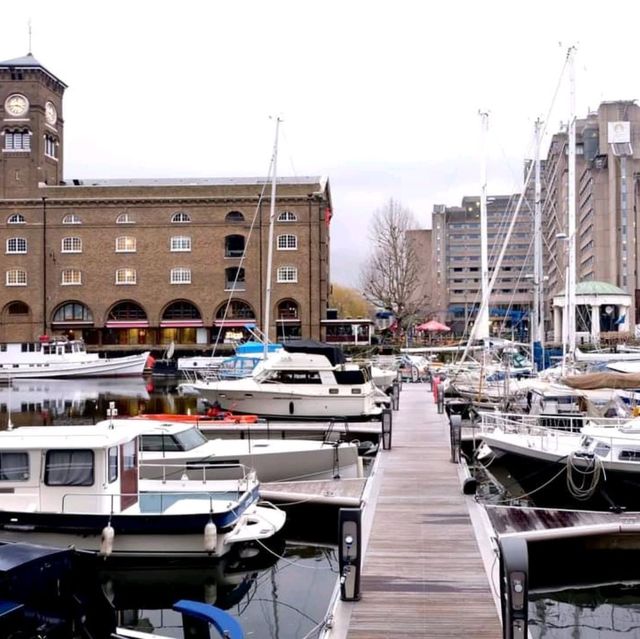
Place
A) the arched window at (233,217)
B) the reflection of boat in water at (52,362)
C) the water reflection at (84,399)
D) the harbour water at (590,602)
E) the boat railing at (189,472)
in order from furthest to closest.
Result: the arched window at (233,217), the reflection of boat in water at (52,362), the water reflection at (84,399), the boat railing at (189,472), the harbour water at (590,602)

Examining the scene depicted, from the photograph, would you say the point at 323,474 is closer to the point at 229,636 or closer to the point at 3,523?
the point at 3,523

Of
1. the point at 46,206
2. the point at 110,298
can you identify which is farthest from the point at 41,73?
the point at 110,298

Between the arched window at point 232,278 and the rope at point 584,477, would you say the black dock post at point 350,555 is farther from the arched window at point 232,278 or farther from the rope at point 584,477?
the arched window at point 232,278

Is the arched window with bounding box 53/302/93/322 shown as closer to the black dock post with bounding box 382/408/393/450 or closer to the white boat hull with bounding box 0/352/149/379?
the white boat hull with bounding box 0/352/149/379

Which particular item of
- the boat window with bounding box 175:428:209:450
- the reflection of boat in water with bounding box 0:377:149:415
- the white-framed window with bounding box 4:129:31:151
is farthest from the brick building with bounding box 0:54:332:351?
the boat window with bounding box 175:428:209:450

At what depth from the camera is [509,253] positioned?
519 ft

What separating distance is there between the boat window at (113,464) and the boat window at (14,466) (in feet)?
5.27

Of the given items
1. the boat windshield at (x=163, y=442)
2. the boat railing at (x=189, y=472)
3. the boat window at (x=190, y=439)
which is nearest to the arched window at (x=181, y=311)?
the boat window at (x=190, y=439)

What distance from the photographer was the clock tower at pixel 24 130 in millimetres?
81625

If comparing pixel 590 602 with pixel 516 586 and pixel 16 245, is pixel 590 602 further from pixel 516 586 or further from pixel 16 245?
pixel 16 245

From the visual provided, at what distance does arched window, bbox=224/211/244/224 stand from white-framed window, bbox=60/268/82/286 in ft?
52.6

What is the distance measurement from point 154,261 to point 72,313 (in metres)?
10.0

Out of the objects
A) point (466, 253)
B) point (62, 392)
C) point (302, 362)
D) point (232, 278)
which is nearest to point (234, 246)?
point (232, 278)

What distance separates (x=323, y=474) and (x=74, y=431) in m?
7.83
